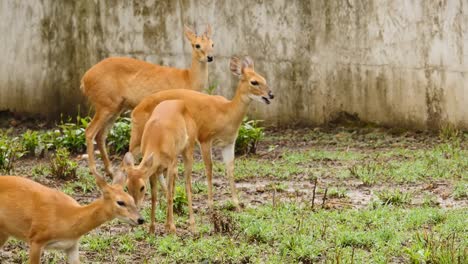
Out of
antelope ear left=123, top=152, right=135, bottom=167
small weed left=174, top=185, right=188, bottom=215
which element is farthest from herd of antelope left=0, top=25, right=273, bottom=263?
small weed left=174, top=185, right=188, bottom=215

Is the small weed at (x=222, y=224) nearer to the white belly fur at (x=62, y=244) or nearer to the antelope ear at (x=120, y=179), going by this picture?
the antelope ear at (x=120, y=179)

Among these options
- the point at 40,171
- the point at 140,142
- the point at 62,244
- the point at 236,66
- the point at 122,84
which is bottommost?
the point at 40,171

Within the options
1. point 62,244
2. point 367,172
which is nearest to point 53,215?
point 62,244

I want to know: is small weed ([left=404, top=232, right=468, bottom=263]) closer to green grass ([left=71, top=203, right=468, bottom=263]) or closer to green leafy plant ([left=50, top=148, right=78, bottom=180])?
green grass ([left=71, top=203, right=468, bottom=263])

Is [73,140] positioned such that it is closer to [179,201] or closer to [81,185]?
[81,185]

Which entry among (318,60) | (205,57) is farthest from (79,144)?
(318,60)

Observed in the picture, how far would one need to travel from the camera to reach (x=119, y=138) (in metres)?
12.6

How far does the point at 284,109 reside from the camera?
46.4ft

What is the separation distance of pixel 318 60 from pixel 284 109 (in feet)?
2.52

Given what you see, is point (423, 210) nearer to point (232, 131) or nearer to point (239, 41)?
point (232, 131)

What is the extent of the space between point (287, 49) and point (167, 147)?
5585 millimetres

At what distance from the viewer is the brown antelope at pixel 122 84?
38.9 feet

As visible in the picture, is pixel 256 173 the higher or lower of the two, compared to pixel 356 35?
lower

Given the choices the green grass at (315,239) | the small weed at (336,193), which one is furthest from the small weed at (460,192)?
the small weed at (336,193)
